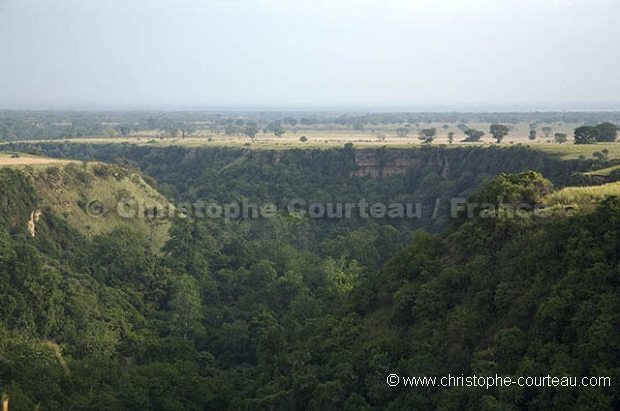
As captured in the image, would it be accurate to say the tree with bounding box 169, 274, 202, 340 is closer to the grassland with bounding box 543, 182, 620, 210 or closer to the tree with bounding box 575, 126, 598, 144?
the grassland with bounding box 543, 182, 620, 210

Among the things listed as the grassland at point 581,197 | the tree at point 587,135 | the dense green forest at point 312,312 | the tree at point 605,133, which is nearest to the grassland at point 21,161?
the dense green forest at point 312,312

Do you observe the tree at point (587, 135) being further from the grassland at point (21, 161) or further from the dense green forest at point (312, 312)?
the grassland at point (21, 161)

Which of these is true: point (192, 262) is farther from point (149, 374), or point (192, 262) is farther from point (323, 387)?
point (323, 387)

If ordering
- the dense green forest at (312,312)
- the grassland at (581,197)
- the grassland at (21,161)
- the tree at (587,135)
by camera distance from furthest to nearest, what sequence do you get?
the tree at (587,135)
the grassland at (21,161)
the grassland at (581,197)
the dense green forest at (312,312)

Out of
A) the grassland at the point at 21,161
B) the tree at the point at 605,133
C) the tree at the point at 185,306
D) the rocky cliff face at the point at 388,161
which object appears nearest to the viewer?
the tree at the point at 185,306

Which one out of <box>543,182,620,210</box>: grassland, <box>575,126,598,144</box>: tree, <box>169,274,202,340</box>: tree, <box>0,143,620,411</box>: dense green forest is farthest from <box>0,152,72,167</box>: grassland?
<box>575,126,598,144</box>: tree

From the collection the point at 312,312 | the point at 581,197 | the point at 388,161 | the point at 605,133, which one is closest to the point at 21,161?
the point at 312,312

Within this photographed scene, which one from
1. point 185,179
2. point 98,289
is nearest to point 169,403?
point 98,289

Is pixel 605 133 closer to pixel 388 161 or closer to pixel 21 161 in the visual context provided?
pixel 388 161
